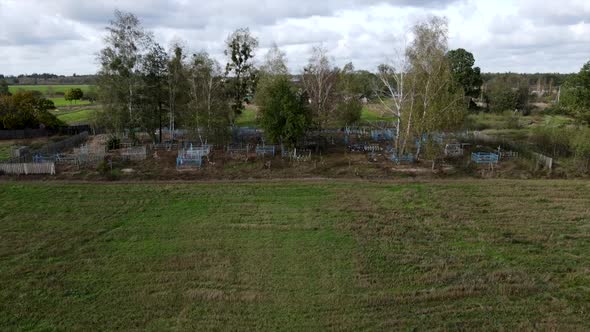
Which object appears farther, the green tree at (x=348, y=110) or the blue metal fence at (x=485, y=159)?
the green tree at (x=348, y=110)

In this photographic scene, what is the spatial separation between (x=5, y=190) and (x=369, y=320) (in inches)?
873

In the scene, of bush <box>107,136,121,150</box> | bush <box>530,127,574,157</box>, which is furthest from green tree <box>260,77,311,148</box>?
bush <box>530,127,574,157</box>

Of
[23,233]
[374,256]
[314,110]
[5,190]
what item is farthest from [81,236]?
[314,110]

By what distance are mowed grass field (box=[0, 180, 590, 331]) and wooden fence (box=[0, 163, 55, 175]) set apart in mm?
3572

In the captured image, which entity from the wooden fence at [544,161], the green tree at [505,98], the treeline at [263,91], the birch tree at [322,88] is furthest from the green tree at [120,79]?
the green tree at [505,98]

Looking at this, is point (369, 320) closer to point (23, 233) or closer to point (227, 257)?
point (227, 257)

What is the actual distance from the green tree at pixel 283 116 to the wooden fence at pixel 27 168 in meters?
15.1

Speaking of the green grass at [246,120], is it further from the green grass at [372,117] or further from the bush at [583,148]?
the bush at [583,148]

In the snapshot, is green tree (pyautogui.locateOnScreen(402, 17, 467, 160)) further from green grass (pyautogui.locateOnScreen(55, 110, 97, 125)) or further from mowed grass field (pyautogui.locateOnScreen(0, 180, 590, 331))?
green grass (pyautogui.locateOnScreen(55, 110, 97, 125))

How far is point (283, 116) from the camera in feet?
107

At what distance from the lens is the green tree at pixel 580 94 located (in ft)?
125

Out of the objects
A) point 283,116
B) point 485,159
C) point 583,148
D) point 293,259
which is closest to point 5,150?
point 283,116

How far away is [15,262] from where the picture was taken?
15.4m

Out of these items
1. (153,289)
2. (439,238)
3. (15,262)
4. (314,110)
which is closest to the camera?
(153,289)
